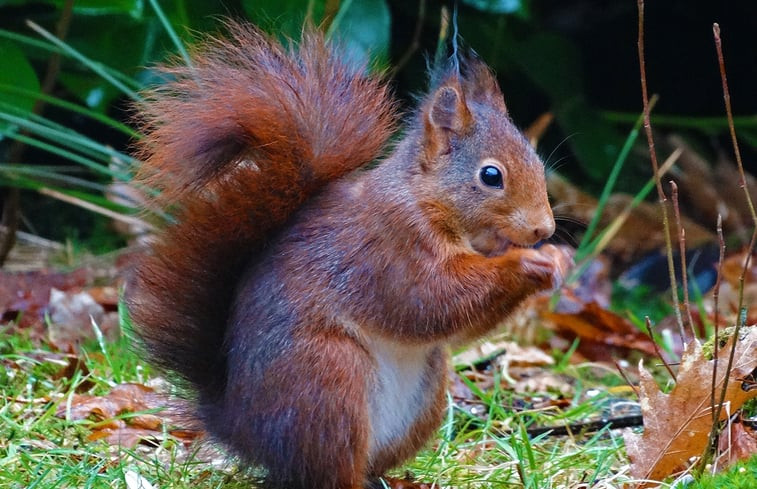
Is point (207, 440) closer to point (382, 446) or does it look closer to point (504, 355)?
point (382, 446)

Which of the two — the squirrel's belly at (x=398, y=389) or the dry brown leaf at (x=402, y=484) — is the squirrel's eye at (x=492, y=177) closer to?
the squirrel's belly at (x=398, y=389)

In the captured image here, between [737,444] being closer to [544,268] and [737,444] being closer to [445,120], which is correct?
[544,268]

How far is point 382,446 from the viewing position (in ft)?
6.56

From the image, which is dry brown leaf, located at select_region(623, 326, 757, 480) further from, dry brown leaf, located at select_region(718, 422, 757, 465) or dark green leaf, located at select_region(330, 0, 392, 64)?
dark green leaf, located at select_region(330, 0, 392, 64)

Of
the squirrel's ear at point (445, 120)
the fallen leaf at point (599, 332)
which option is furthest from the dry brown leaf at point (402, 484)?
the fallen leaf at point (599, 332)

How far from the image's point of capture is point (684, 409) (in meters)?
1.89

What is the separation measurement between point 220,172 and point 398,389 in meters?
0.55

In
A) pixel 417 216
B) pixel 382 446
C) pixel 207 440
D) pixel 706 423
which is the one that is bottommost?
pixel 207 440

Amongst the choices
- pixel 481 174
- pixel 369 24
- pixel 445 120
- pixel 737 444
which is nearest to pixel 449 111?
pixel 445 120

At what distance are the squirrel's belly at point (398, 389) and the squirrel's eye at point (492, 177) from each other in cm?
35

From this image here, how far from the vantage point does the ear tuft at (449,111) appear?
2055mm

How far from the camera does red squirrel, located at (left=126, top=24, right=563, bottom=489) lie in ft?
6.01

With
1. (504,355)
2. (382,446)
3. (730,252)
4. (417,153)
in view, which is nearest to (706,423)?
(382,446)

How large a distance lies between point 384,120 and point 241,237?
425 millimetres
